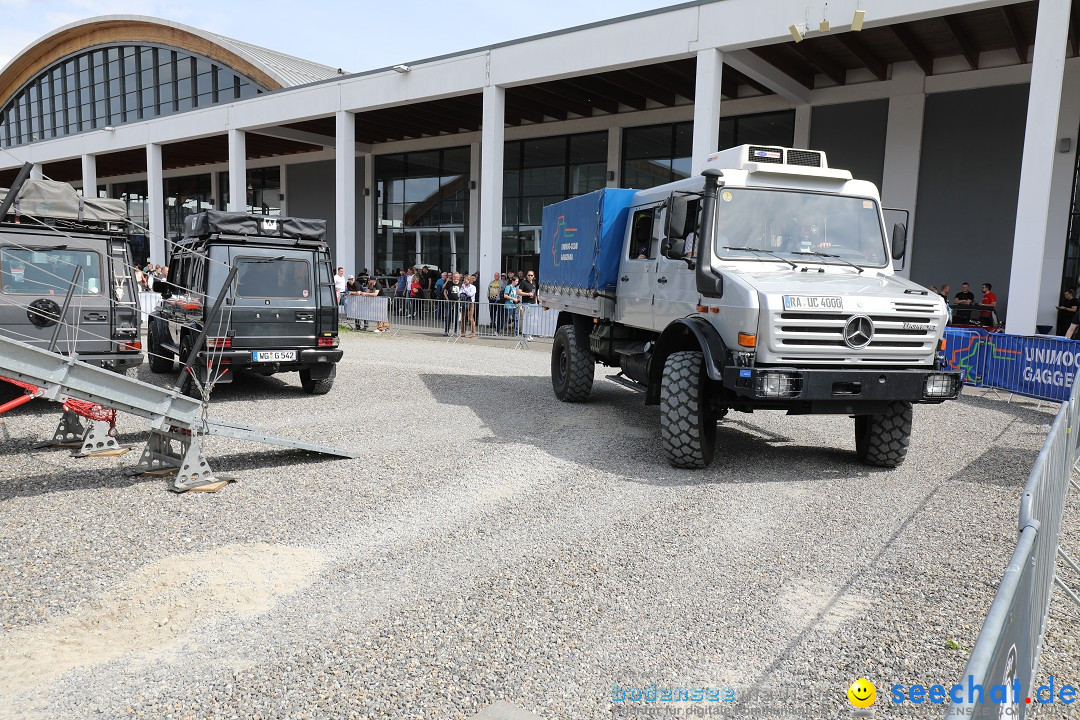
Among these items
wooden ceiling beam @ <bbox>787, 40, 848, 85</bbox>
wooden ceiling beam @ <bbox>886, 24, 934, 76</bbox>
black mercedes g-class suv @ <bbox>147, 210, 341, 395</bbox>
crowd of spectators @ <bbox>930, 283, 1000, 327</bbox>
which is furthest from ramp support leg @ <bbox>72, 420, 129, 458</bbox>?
crowd of spectators @ <bbox>930, 283, 1000, 327</bbox>

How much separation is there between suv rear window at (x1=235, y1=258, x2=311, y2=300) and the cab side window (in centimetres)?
446

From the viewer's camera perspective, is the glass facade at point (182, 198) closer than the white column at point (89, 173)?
No

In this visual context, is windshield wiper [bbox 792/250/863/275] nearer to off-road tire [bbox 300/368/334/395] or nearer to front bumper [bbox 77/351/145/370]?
off-road tire [bbox 300/368/334/395]

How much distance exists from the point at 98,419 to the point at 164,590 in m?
3.43

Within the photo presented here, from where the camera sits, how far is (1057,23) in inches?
484

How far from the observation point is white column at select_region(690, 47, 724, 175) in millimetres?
15820

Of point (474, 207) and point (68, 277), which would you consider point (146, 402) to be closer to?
point (68, 277)

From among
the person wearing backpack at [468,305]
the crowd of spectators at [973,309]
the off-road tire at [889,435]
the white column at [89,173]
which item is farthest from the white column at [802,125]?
the white column at [89,173]

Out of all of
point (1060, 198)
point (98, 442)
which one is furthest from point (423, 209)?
point (98, 442)

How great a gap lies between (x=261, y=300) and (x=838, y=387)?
23.5 ft

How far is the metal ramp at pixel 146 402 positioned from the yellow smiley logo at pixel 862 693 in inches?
189

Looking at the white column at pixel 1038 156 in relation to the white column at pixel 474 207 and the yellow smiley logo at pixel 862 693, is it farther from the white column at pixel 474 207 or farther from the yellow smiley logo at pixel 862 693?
the white column at pixel 474 207

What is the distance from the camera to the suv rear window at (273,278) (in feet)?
32.2

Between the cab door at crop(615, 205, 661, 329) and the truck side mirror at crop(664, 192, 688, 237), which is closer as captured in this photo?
the truck side mirror at crop(664, 192, 688, 237)
